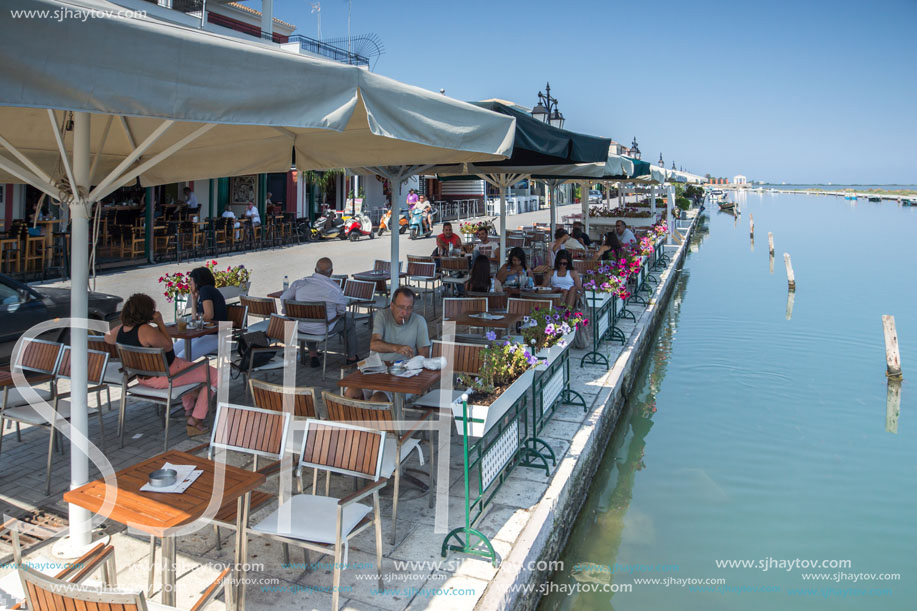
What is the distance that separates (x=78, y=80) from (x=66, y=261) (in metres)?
12.9

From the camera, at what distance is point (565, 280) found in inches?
358

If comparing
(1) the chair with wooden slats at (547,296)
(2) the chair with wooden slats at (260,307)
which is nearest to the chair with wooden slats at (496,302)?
Answer: (1) the chair with wooden slats at (547,296)

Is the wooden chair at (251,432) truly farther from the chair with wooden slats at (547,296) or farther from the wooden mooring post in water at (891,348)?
the wooden mooring post in water at (891,348)

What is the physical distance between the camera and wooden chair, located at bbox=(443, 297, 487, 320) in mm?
7227

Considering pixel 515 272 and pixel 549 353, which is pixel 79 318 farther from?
pixel 515 272

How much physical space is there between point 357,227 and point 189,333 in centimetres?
1795

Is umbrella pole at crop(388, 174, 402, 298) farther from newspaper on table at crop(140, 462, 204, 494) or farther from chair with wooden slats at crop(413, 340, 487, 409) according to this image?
newspaper on table at crop(140, 462, 204, 494)

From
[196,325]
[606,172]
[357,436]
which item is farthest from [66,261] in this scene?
[357,436]

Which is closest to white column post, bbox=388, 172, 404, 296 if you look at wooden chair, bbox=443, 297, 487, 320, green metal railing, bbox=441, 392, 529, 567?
wooden chair, bbox=443, 297, 487, 320

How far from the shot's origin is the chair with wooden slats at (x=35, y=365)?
5035 mm

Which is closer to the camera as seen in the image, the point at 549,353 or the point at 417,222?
the point at 549,353

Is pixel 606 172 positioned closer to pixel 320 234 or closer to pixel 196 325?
pixel 196 325

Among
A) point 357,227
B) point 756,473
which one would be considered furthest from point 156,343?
point 357,227

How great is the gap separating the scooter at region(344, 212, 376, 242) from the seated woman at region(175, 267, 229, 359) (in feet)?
55.9
